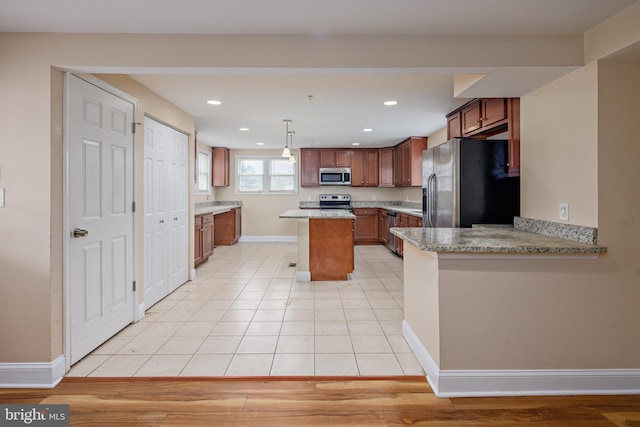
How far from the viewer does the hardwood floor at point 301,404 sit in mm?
1773

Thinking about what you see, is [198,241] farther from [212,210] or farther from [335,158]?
[335,158]

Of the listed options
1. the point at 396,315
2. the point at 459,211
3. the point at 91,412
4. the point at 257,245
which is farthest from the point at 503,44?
the point at 257,245

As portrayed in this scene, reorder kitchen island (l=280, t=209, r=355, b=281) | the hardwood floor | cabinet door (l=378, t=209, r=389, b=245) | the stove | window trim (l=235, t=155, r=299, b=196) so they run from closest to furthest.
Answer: the hardwood floor → kitchen island (l=280, t=209, r=355, b=281) → cabinet door (l=378, t=209, r=389, b=245) → the stove → window trim (l=235, t=155, r=299, b=196)

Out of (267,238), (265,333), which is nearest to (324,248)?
(265,333)

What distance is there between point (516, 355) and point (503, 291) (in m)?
0.40

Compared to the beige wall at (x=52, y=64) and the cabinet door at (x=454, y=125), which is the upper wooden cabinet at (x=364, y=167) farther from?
the beige wall at (x=52, y=64)

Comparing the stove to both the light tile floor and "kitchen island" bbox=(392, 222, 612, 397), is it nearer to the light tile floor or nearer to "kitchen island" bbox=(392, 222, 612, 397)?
the light tile floor

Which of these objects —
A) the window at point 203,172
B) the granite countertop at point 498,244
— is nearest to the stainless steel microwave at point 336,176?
Result: the window at point 203,172

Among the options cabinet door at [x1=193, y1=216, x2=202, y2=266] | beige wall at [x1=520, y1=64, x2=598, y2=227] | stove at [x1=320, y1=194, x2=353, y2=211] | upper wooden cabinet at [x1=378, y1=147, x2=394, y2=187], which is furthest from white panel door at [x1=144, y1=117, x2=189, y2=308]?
upper wooden cabinet at [x1=378, y1=147, x2=394, y2=187]

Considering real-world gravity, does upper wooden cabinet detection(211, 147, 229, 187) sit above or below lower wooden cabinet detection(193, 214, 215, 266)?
above

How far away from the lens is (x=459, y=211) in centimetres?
308

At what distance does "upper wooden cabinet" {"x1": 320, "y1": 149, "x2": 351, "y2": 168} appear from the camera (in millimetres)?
7594

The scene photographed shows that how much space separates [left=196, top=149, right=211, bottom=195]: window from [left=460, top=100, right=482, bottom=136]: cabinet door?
5173 mm

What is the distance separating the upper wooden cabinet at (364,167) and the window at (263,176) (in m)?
1.48
